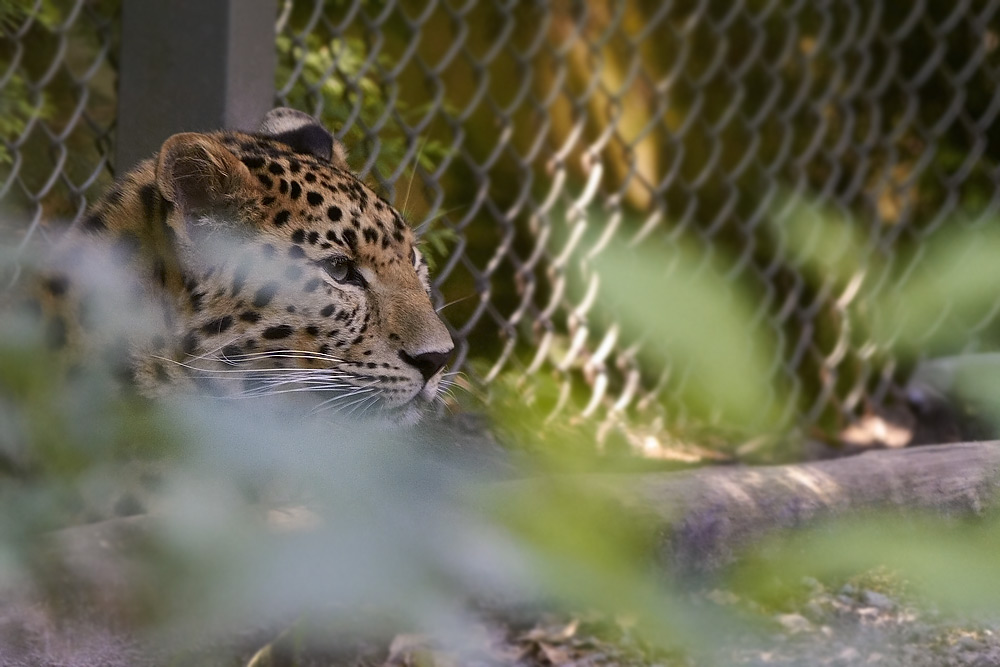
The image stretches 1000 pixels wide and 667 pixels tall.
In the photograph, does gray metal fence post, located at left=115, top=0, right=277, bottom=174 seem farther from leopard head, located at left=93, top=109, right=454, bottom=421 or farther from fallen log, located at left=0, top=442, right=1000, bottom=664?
fallen log, located at left=0, top=442, right=1000, bottom=664

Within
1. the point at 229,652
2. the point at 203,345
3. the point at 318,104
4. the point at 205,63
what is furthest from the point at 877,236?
the point at 229,652

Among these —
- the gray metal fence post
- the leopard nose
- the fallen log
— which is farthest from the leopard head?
the fallen log

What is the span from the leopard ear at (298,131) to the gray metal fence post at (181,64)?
0.13m

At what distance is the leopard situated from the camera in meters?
1.06

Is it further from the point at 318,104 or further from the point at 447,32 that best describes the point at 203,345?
the point at 447,32

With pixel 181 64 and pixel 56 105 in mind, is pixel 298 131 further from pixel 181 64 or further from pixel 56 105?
pixel 56 105

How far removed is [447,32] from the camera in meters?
3.49

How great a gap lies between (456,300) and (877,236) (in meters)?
3.12

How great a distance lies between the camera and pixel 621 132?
3.94 metres

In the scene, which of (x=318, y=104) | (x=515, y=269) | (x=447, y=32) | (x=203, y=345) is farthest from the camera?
(x=447, y=32)

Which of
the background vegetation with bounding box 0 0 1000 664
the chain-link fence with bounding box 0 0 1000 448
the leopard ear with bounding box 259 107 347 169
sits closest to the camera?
the background vegetation with bounding box 0 0 1000 664

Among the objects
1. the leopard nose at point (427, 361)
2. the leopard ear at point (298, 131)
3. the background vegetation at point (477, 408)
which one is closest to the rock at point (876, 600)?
the background vegetation at point (477, 408)

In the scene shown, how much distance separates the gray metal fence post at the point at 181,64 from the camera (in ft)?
5.76

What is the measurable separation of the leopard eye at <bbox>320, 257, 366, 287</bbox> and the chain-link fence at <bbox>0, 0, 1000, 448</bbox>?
12cm
